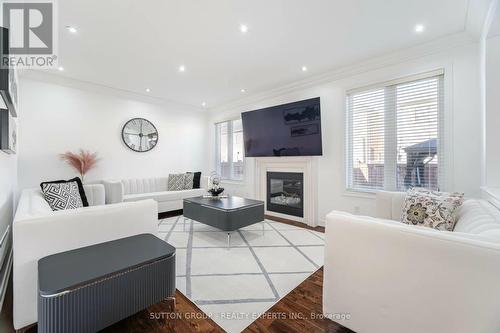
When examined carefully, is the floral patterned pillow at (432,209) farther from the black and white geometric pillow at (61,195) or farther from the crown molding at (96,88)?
the crown molding at (96,88)

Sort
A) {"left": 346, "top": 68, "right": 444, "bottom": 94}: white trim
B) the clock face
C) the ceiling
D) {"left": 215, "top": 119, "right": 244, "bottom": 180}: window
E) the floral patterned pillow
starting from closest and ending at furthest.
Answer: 1. the floral patterned pillow
2. the ceiling
3. {"left": 346, "top": 68, "right": 444, "bottom": 94}: white trim
4. the clock face
5. {"left": 215, "top": 119, "right": 244, "bottom": 180}: window

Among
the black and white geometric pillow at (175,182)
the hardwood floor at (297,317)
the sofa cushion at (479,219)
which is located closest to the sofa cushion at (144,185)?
the black and white geometric pillow at (175,182)

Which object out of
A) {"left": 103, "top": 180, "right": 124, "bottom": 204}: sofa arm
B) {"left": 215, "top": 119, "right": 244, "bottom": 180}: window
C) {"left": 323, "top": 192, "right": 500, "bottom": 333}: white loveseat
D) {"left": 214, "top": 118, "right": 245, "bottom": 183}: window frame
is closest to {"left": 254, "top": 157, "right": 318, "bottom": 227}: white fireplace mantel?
{"left": 214, "top": 118, "right": 245, "bottom": 183}: window frame

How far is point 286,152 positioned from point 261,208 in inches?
55.7

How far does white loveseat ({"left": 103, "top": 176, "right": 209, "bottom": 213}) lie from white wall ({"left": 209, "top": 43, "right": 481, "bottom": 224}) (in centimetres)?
272

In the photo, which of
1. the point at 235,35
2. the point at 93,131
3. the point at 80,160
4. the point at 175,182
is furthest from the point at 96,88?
the point at 235,35

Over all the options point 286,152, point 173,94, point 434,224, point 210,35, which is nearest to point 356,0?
point 210,35

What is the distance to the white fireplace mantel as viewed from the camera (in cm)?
392

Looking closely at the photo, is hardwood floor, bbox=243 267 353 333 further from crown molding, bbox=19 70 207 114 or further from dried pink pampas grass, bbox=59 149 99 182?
crown molding, bbox=19 70 207 114

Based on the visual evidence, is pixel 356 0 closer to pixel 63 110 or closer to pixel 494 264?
pixel 494 264

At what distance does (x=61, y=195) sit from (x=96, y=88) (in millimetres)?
2671

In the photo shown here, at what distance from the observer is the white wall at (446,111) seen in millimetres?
2543

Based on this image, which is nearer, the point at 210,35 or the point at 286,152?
the point at 210,35

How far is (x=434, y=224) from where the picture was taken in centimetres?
189
